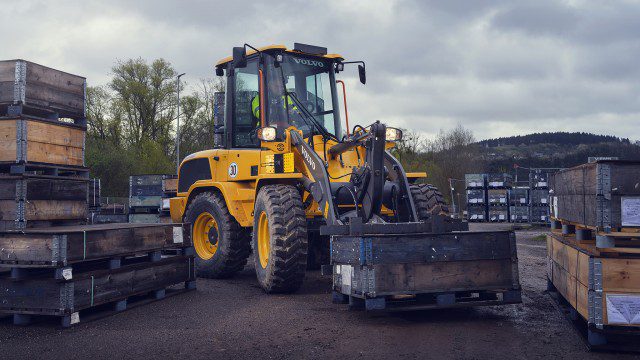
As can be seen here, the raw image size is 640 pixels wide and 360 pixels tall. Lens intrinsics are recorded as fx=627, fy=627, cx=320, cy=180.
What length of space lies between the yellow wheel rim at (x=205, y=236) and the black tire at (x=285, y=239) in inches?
96.8

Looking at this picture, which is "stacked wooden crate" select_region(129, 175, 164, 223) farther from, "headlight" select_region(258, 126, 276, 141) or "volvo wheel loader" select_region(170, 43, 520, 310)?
"headlight" select_region(258, 126, 276, 141)

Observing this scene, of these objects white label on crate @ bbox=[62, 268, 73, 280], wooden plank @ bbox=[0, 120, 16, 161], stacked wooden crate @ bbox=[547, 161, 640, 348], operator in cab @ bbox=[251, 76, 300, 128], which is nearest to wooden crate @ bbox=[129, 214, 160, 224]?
operator in cab @ bbox=[251, 76, 300, 128]

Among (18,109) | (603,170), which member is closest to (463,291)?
(603,170)

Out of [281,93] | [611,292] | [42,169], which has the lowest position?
[611,292]

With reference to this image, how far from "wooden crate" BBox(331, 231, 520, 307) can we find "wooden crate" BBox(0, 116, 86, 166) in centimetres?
383

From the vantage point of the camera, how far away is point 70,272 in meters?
6.59

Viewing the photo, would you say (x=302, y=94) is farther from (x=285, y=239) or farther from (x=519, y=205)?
(x=519, y=205)

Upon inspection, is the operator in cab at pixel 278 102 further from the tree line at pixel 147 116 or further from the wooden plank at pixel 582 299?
the tree line at pixel 147 116

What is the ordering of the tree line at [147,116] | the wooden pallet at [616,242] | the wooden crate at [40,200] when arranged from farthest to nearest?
the tree line at [147,116], the wooden crate at [40,200], the wooden pallet at [616,242]

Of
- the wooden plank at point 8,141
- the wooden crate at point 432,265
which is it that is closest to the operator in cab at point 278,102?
the wooden crate at point 432,265

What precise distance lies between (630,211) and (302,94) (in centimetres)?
535

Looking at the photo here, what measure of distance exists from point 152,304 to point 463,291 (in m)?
4.02

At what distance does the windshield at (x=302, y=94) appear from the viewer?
9359 millimetres

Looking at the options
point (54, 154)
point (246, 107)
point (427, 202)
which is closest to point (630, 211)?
point (427, 202)
